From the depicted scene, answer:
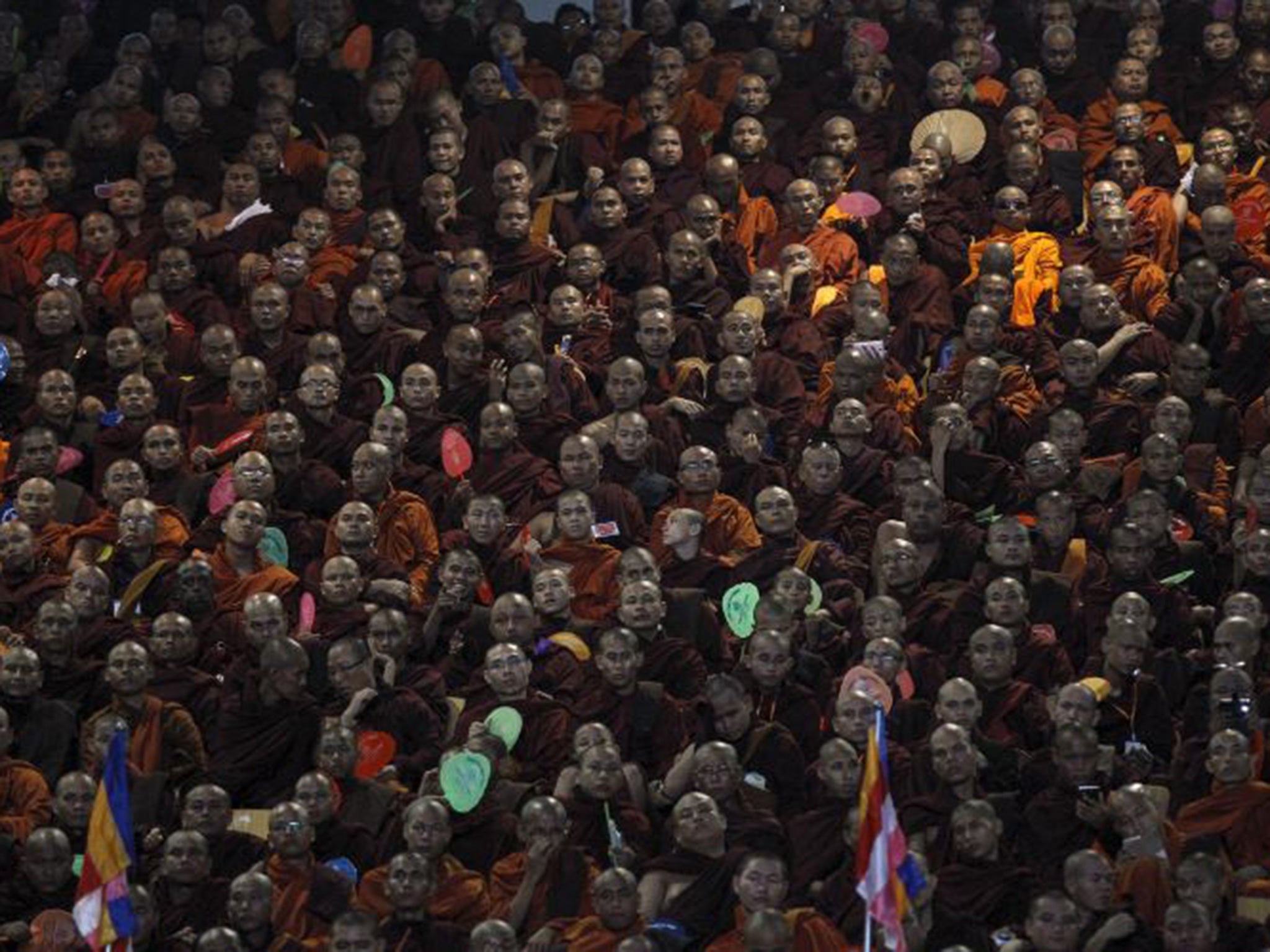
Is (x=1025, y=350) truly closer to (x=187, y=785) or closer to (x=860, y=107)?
(x=860, y=107)

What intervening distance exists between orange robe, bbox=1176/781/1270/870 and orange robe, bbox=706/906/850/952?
1.37 metres

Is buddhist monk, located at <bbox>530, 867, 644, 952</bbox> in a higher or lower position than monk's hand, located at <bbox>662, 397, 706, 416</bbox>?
lower

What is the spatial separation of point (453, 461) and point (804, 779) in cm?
263

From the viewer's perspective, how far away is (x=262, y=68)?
18.9 m

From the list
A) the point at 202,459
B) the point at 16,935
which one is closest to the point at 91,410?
the point at 202,459

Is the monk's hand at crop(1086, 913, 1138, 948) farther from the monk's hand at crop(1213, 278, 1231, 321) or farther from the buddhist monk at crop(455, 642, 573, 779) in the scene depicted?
the monk's hand at crop(1213, 278, 1231, 321)

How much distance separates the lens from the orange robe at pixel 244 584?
15.3 m

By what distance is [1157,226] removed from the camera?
17.5 meters

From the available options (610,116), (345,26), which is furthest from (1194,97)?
(345,26)

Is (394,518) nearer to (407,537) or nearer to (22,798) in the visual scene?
(407,537)

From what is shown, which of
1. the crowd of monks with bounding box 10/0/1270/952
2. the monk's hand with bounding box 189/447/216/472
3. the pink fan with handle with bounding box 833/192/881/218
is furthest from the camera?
the pink fan with handle with bounding box 833/192/881/218

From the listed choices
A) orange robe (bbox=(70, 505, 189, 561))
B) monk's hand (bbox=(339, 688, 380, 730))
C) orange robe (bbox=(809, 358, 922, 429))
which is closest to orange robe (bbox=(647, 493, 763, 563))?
orange robe (bbox=(809, 358, 922, 429))

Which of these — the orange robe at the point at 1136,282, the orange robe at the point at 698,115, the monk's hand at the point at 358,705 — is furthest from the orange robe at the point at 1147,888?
the orange robe at the point at 698,115

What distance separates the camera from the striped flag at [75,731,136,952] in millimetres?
12414
